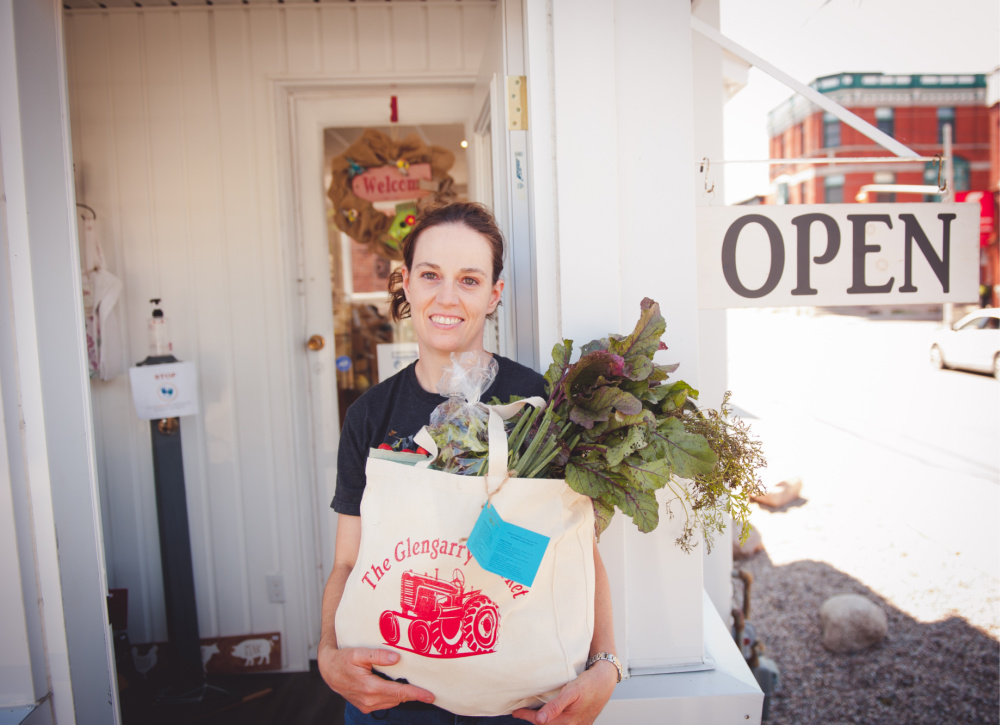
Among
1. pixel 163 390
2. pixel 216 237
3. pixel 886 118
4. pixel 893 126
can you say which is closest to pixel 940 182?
pixel 216 237

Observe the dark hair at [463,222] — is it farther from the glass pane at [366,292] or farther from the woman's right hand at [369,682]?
the glass pane at [366,292]

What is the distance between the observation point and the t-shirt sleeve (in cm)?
131

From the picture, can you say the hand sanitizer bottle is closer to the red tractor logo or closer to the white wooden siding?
the white wooden siding

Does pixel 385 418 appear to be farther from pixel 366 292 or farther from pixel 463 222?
pixel 366 292

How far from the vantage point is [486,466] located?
1049mm

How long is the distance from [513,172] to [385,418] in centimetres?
81

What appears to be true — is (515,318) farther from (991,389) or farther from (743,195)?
(991,389)

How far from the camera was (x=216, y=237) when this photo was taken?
260cm

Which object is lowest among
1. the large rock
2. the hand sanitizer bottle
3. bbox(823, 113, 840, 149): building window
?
the large rock

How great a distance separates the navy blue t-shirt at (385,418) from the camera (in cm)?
131

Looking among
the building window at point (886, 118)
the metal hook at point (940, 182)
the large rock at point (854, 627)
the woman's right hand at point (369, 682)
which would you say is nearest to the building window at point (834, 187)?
the building window at point (886, 118)

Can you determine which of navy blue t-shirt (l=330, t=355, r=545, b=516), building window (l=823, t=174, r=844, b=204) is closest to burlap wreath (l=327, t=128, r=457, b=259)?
navy blue t-shirt (l=330, t=355, r=545, b=516)

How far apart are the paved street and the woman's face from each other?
140 inches

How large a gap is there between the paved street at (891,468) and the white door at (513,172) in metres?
3.24
